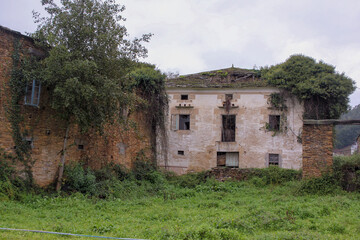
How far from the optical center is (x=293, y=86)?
19531 mm

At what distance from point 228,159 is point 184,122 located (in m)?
3.71

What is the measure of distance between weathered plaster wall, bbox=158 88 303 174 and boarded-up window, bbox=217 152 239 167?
322 mm

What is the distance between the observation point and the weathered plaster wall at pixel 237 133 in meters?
19.5

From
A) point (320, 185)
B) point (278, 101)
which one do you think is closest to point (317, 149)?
point (320, 185)

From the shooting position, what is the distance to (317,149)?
534 inches

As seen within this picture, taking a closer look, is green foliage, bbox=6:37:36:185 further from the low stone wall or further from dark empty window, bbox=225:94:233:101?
dark empty window, bbox=225:94:233:101

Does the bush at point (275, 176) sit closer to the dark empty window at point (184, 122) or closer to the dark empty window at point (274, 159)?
the dark empty window at point (274, 159)

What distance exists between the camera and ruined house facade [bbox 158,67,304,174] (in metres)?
19.6

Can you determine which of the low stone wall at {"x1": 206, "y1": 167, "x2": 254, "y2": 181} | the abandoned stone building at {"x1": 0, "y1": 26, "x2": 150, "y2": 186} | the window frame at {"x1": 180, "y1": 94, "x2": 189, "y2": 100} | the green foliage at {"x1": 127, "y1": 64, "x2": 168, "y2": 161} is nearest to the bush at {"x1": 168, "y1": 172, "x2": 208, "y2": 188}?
the low stone wall at {"x1": 206, "y1": 167, "x2": 254, "y2": 181}

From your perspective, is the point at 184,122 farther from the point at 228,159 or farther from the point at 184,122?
the point at 228,159

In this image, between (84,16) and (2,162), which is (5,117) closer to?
(2,162)

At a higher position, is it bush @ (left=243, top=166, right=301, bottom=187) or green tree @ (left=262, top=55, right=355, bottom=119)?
green tree @ (left=262, top=55, right=355, bottom=119)

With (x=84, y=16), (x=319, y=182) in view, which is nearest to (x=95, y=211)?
(x=84, y=16)

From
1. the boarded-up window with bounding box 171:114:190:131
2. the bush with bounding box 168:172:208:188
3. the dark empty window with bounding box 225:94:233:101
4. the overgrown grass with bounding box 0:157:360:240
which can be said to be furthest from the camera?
the boarded-up window with bounding box 171:114:190:131
